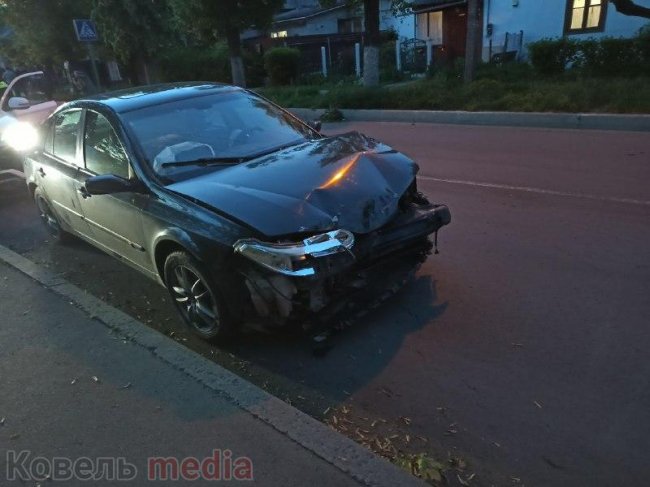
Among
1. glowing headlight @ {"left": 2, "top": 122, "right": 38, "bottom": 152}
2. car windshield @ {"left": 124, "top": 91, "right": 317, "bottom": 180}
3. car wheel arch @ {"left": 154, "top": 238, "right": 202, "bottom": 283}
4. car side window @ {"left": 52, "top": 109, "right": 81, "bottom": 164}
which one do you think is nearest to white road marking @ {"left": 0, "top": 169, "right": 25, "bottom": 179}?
glowing headlight @ {"left": 2, "top": 122, "right": 38, "bottom": 152}

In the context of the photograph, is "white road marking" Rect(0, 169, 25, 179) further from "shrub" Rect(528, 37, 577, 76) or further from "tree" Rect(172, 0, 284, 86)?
"shrub" Rect(528, 37, 577, 76)

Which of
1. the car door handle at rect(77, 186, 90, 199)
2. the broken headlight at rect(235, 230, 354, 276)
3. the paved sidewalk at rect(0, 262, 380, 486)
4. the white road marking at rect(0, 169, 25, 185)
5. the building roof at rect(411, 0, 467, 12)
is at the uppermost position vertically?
the building roof at rect(411, 0, 467, 12)

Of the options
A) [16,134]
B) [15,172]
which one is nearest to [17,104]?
[16,134]

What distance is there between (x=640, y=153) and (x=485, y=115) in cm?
400

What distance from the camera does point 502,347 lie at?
11.2 feet

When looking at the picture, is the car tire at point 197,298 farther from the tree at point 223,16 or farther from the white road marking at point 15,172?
the tree at point 223,16

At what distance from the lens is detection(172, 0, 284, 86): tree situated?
16422 mm

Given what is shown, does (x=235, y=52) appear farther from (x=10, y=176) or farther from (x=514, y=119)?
(x=514, y=119)

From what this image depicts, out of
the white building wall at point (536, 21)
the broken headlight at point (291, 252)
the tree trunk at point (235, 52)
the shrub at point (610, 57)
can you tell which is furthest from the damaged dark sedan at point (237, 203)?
the white building wall at point (536, 21)

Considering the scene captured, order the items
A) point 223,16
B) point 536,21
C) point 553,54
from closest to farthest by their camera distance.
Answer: point 553,54 < point 223,16 < point 536,21

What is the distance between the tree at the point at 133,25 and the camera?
64.9ft

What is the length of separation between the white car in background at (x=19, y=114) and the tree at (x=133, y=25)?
34.5 ft

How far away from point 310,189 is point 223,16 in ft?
50.1

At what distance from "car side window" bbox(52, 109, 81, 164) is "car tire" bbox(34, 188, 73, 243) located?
852mm
